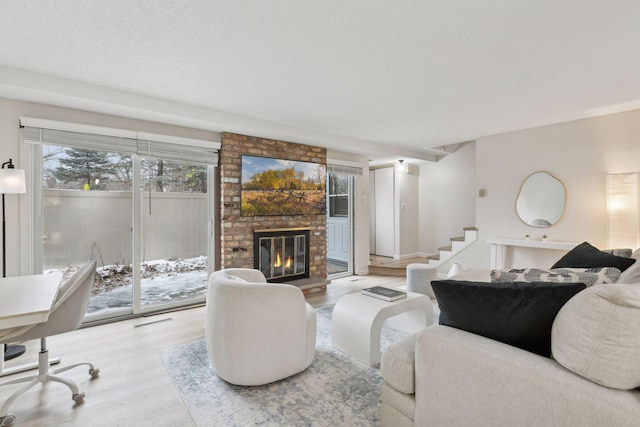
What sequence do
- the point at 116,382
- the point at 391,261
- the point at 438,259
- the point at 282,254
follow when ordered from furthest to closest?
→ the point at 391,261 < the point at 438,259 < the point at 282,254 < the point at 116,382

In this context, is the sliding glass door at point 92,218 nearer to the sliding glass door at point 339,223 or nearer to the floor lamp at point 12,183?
the floor lamp at point 12,183

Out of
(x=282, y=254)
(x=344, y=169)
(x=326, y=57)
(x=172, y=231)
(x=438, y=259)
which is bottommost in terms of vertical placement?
(x=438, y=259)

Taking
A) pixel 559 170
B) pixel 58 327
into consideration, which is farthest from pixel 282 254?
pixel 559 170

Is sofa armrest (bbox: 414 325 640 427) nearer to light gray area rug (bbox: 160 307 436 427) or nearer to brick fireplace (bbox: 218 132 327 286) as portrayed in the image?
light gray area rug (bbox: 160 307 436 427)

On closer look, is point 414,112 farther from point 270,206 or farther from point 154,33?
point 154,33

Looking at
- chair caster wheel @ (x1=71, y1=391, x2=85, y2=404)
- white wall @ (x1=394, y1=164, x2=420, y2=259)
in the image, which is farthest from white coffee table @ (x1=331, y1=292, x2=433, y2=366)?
white wall @ (x1=394, y1=164, x2=420, y2=259)

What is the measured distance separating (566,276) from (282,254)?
356cm

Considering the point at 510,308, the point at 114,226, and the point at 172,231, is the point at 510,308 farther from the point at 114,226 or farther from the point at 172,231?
the point at 114,226

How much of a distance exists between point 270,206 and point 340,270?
2150 mm

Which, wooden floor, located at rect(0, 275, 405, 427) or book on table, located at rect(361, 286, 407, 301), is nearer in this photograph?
wooden floor, located at rect(0, 275, 405, 427)

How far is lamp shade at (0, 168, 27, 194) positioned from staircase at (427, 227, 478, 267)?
5659mm

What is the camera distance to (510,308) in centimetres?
131

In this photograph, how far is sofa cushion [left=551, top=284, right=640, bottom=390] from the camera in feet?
3.37

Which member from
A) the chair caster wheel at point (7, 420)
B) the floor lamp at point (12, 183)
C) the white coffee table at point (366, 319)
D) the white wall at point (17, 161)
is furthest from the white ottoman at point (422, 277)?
the white wall at point (17, 161)
